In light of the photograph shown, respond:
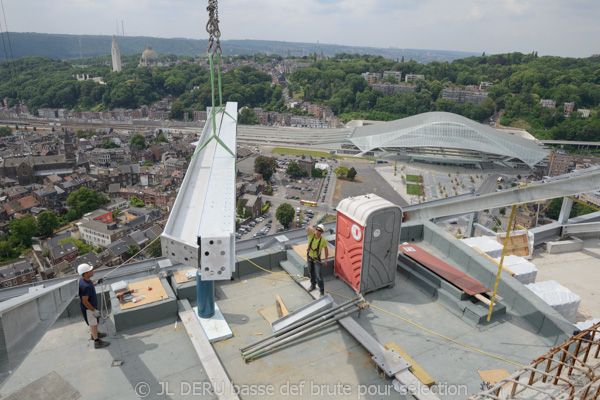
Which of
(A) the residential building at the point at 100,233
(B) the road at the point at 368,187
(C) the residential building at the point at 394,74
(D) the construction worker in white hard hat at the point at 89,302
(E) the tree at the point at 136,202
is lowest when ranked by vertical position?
(E) the tree at the point at 136,202

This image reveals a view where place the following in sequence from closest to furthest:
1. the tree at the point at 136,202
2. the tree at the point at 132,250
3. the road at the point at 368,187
Answer: the tree at the point at 132,250, the tree at the point at 136,202, the road at the point at 368,187

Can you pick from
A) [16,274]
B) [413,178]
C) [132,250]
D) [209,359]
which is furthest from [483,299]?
[413,178]

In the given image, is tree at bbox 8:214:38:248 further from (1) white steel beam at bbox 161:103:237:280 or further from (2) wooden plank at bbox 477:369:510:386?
(2) wooden plank at bbox 477:369:510:386

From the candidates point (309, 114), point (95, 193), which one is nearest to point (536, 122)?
point (309, 114)

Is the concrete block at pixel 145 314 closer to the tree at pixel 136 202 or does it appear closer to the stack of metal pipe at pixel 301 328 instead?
the stack of metal pipe at pixel 301 328

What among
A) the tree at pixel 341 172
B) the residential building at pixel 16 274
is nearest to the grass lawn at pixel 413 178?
the tree at pixel 341 172

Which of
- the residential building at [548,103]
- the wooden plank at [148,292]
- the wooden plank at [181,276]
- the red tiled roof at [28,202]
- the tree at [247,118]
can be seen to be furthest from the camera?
the tree at [247,118]
